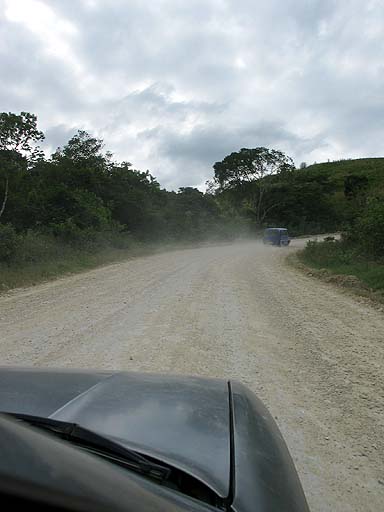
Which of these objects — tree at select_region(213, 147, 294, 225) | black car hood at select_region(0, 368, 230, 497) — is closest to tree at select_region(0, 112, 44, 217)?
black car hood at select_region(0, 368, 230, 497)

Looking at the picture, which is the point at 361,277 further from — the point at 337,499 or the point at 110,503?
the point at 110,503

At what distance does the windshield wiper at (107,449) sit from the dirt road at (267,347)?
5.39 ft

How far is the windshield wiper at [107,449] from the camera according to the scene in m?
1.27

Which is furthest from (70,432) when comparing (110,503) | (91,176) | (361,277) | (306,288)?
(91,176)

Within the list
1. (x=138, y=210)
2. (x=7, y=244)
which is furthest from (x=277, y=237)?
(x=7, y=244)

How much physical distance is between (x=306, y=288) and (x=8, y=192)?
14.7m

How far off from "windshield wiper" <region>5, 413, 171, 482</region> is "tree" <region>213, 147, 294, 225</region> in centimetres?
5008

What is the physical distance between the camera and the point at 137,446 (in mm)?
1418

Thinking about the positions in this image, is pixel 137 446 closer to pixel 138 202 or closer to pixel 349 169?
pixel 138 202

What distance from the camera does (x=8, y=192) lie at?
19.9m

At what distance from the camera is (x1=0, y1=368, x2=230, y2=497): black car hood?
4.64ft

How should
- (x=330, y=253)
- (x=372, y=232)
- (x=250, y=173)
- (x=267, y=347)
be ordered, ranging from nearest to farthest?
(x=267, y=347) < (x=372, y=232) < (x=330, y=253) < (x=250, y=173)

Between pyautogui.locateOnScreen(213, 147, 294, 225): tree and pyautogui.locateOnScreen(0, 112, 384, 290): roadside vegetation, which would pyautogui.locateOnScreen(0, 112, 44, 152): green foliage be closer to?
pyautogui.locateOnScreen(0, 112, 384, 290): roadside vegetation

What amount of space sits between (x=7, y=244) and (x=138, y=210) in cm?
1929
